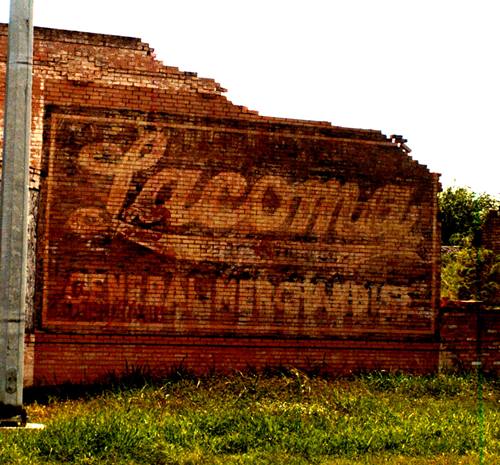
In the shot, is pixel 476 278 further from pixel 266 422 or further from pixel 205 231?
pixel 266 422

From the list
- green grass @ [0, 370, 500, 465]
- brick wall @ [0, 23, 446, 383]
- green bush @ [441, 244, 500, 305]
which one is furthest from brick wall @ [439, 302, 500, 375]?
green bush @ [441, 244, 500, 305]

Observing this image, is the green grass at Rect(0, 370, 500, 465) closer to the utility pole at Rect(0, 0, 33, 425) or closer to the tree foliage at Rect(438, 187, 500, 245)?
the utility pole at Rect(0, 0, 33, 425)

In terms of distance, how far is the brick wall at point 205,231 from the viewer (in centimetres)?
1279

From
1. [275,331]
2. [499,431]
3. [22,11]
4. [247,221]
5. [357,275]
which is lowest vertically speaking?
[499,431]

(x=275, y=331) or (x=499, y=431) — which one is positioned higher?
(x=275, y=331)

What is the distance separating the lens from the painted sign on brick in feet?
42.1

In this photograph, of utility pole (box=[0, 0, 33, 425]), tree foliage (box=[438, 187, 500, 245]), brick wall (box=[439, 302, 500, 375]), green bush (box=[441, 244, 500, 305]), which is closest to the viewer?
utility pole (box=[0, 0, 33, 425])

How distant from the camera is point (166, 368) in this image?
509 inches

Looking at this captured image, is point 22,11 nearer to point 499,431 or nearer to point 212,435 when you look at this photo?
point 212,435

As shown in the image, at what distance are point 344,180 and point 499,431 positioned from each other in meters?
5.15

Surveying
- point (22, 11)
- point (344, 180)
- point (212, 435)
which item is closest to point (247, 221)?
point (344, 180)

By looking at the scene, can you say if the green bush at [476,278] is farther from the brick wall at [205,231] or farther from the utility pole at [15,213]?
the utility pole at [15,213]

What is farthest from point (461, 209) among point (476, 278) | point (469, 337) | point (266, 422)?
point (266, 422)

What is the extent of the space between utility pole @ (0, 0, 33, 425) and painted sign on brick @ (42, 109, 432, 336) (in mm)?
4581
